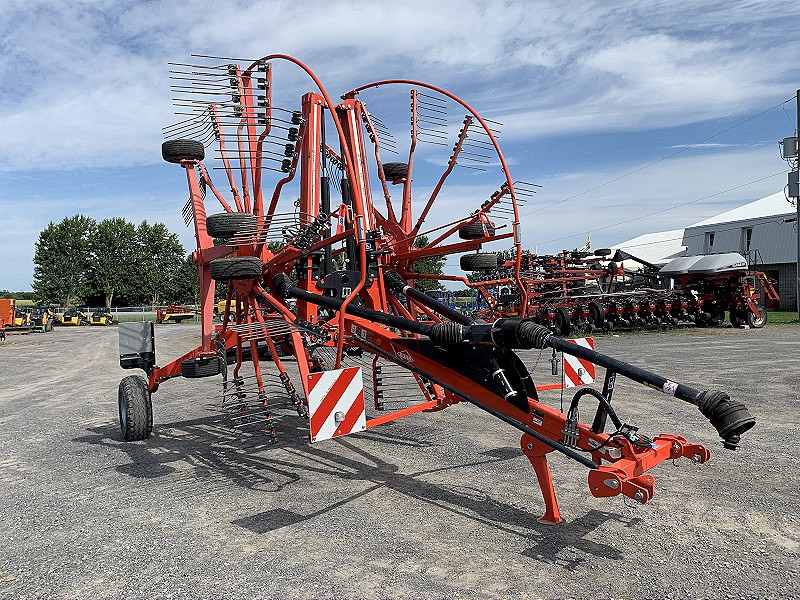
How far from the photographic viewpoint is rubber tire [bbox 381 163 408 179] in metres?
8.00

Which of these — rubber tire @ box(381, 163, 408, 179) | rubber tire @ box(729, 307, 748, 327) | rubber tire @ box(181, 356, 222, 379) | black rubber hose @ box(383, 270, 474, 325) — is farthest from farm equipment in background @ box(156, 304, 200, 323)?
black rubber hose @ box(383, 270, 474, 325)

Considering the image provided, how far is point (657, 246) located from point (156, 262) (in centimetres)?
4440

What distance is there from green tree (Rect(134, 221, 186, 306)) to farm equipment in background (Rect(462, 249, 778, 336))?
46614 mm

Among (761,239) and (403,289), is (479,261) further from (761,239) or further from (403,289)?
(761,239)

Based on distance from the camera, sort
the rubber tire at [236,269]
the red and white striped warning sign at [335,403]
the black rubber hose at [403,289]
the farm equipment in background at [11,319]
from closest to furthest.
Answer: the red and white striped warning sign at [335,403] < the rubber tire at [236,269] < the black rubber hose at [403,289] < the farm equipment in background at [11,319]

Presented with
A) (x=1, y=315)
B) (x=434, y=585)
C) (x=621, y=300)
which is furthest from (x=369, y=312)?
(x=1, y=315)

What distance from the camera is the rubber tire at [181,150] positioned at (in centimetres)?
736

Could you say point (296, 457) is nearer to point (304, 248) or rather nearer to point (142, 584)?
point (304, 248)

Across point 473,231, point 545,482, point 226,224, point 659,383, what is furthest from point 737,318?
point 226,224

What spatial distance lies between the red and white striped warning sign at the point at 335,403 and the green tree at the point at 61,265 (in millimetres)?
59879

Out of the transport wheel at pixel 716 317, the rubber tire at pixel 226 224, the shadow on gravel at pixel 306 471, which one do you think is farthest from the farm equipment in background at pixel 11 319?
the transport wheel at pixel 716 317

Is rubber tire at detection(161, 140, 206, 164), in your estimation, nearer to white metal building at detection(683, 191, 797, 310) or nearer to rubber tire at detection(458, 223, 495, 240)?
rubber tire at detection(458, 223, 495, 240)

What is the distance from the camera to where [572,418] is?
403 centimetres

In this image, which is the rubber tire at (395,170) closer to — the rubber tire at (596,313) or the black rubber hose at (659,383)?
the black rubber hose at (659,383)
